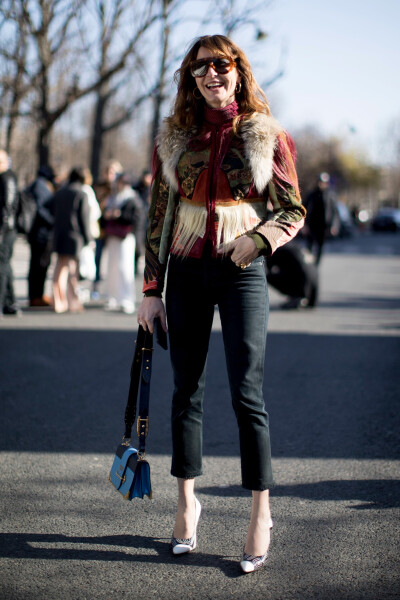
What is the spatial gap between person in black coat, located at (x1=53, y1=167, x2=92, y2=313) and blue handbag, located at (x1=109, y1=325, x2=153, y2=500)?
297 inches

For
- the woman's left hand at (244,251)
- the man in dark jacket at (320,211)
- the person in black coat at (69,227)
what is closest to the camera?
the woman's left hand at (244,251)

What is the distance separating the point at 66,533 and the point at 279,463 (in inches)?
58.8

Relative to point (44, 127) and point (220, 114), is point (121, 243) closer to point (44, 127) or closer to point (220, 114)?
point (220, 114)

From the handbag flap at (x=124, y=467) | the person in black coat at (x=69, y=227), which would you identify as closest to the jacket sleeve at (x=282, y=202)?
the handbag flap at (x=124, y=467)

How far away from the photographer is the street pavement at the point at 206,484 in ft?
9.95

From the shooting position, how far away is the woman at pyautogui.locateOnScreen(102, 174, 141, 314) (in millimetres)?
11234

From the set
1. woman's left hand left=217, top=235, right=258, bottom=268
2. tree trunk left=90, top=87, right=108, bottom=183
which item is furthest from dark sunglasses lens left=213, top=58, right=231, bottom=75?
tree trunk left=90, top=87, right=108, bottom=183

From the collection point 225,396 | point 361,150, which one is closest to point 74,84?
point 225,396

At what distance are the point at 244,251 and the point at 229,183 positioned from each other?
285 millimetres

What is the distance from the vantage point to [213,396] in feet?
20.0

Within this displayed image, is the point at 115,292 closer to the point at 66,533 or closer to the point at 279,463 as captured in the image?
the point at 279,463

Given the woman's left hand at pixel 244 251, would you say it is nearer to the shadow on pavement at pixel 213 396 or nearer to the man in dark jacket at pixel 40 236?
the shadow on pavement at pixel 213 396

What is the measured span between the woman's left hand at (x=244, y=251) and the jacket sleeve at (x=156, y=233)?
14.3 inches

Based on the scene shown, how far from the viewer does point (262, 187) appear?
3.09 meters
